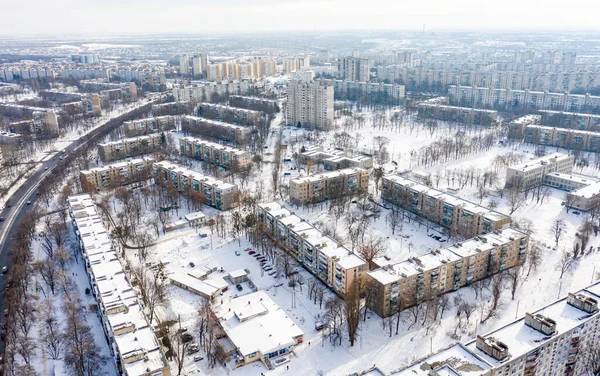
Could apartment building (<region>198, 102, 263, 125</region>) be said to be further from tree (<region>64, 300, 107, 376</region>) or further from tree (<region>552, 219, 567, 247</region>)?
tree (<region>64, 300, 107, 376</region>)

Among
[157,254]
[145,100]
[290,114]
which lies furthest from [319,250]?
[145,100]

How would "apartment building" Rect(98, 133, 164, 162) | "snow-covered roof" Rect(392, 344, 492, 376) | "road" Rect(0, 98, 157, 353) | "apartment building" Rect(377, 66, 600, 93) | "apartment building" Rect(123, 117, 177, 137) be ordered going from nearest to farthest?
1. "snow-covered roof" Rect(392, 344, 492, 376)
2. "road" Rect(0, 98, 157, 353)
3. "apartment building" Rect(98, 133, 164, 162)
4. "apartment building" Rect(123, 117, 177, 137)
5. "apartment building" Rect(377, 66, 600, 93)

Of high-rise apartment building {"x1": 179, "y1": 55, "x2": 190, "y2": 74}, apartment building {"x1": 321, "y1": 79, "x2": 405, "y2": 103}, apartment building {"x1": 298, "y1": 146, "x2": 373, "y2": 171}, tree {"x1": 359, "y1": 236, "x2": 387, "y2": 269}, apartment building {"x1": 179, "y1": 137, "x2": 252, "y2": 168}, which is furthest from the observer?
high-rise apartment building {"x1": 179, "y1": 55, "x2": 190, "y2": 74}

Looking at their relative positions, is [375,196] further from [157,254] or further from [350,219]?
[157,254]

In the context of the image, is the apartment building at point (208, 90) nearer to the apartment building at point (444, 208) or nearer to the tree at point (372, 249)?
the apartment building at point (444, 208)

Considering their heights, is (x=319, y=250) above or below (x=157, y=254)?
above

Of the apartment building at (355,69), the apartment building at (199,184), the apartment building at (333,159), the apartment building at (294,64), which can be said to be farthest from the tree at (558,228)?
the apartment building at (294,64)

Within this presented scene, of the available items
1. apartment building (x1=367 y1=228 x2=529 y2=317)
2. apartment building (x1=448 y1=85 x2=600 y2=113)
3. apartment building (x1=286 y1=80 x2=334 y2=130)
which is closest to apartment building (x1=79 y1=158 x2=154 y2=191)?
apartment building (x1=286 y1=80 x2=334 y2=130)
